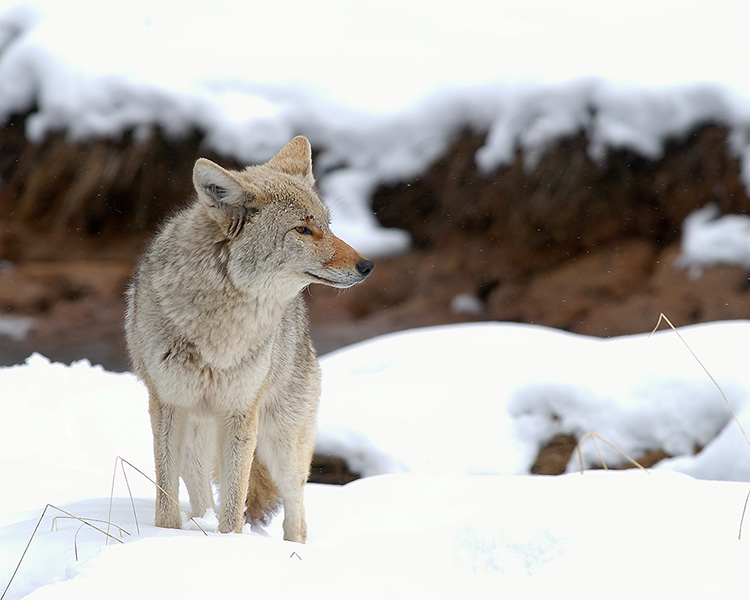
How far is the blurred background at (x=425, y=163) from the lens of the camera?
9.01 metres

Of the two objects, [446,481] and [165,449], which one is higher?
[165,449]

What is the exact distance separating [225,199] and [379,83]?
8243mm

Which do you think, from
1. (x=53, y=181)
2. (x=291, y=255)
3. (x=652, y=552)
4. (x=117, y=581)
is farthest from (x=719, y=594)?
(x=53, y=181)

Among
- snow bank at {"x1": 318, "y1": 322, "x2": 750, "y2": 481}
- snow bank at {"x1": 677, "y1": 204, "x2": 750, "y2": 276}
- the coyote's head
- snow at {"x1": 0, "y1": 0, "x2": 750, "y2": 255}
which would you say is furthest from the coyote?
snow bank at {"x1": 677, "y1": 204, "x2": 750, "y2": 276}

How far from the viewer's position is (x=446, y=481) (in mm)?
3971

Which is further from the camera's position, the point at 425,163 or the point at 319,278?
the point at 425,163

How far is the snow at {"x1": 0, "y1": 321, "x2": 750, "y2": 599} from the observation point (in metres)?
1.82

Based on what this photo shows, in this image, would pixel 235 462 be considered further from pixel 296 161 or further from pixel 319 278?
pixel 296 161

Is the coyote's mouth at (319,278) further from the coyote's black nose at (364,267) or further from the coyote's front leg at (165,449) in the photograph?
the coyote's front leg at (165,449)

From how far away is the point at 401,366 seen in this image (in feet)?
20.5

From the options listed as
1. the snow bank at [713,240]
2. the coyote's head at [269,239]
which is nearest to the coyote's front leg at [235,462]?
the coyote's head at [269,239]

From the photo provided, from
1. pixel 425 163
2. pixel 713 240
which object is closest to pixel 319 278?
pixel 713 240

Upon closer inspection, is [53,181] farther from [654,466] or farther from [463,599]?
[463,599]

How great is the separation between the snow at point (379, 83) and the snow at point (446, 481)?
3.60 meters
